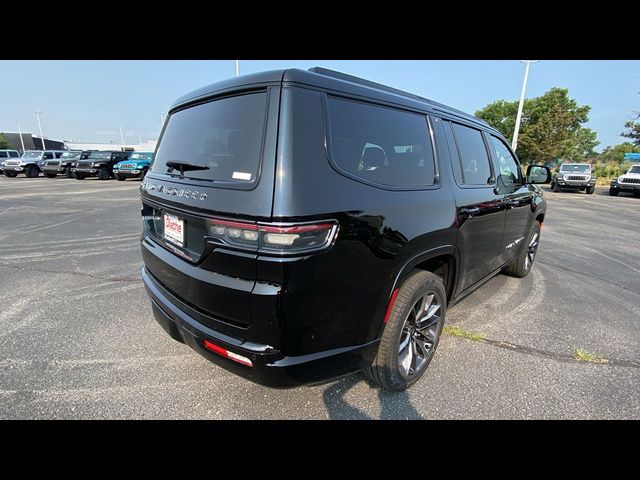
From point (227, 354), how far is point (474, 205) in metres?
2.23

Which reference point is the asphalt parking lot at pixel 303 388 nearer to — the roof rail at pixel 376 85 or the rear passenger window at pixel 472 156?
the rear passenger window at pixel 472 156

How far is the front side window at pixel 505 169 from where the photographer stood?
339cm

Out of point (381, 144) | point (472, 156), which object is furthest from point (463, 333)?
point (381, 144)

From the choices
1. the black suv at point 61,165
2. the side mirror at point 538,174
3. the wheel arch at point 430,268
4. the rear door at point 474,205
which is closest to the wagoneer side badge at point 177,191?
the wheel arch at point 430,268

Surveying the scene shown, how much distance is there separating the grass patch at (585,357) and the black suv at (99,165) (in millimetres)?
25473

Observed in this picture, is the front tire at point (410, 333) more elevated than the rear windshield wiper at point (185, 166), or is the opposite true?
the rear windshield wiper at point (185, 166)

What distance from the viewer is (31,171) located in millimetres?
23906

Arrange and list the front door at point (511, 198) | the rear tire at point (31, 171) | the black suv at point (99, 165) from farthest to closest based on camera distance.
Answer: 1. the rear tire at point (31, 171)
2. the black suv at point (99, 165)
3. the front door at point (511, 198)

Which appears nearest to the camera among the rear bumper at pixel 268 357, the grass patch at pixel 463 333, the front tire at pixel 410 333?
the rear bumper at pixel 268 357

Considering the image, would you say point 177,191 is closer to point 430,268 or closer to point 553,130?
point 430,268
